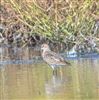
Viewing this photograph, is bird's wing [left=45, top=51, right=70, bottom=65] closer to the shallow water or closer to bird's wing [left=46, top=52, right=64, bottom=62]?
bird's wing [left=46, top=52, right=64, bottom=62]

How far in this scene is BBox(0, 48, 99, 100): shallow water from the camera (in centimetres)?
Answer: 950

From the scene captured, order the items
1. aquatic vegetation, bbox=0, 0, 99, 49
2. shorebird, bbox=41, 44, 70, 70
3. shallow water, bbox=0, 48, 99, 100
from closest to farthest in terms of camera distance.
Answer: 1. shallow water, bbox=0, 48, 99, 100
2. shorebird, bbox=41, 44, 70, 70
3. aquatic vegetation, bbox=0, 0, 99, 49

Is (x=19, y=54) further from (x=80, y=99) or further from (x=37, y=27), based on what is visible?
(x=80, y=99)

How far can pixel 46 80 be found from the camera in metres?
11.2

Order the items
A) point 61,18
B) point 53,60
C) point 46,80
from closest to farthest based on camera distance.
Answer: point 46,80 < point 53,60 < point 61,18

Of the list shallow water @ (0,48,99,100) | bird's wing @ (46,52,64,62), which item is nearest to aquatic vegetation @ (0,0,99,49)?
shallow water @ (0,48,99,100)

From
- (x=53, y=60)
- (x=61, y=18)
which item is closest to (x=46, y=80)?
(x=53, y=60)

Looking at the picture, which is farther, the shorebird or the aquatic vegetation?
the aquatic vegetation

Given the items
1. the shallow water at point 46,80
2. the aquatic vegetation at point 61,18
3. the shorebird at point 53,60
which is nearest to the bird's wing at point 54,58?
the shorebird at point 53,60

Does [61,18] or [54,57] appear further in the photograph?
[61,18]

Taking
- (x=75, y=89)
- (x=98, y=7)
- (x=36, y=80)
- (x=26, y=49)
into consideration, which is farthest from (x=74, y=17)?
(x=75, y=89)

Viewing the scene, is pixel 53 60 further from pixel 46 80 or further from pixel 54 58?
pixel 46 80

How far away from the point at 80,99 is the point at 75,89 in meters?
1.01

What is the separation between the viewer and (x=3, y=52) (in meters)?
17.2
